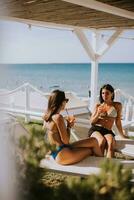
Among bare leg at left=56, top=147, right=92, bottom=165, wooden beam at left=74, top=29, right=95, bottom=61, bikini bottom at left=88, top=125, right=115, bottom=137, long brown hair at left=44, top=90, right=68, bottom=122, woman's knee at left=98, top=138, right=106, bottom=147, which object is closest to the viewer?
bare leg at left=56, top=147, right=92, bottom=165

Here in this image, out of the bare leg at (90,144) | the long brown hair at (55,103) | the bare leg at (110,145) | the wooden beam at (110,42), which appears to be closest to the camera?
the long brown hair at (55,103)

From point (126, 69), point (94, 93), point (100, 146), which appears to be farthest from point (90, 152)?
point (126, 69)

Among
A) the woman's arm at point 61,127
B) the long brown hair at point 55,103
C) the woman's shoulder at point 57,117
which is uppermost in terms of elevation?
the long brown hair at point 55,103

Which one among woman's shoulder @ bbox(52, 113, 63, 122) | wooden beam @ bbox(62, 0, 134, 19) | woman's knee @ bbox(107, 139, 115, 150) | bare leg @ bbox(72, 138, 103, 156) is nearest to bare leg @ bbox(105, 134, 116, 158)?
woman's knee @ bbox(107, 139, 115, 150)

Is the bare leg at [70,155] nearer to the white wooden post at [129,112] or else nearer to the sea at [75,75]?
the white wooden post at [129,112]

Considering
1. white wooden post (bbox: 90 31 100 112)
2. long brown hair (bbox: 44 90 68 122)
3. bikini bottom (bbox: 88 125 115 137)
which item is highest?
white wooden post (bbox: 90 31 100 112)

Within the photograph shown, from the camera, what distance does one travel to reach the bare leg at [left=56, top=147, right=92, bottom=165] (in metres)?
3.16

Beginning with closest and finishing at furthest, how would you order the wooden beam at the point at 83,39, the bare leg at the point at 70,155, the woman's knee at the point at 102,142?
the bare leg at the point at 70,155 < the woman's knee at the point at 102,142 < the wooden beam at the point at 83,39

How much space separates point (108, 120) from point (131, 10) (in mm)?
1413

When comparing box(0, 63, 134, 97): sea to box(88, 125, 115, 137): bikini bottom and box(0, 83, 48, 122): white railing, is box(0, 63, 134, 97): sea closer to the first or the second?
box(0, 83, 48, 122): white railing

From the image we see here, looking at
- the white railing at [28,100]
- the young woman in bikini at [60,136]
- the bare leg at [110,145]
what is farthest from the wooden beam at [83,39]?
the young woman in bikini at [60,136]

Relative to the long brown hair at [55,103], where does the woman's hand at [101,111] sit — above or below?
below

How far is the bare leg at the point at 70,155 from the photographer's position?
316cm

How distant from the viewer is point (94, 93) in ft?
22.4
